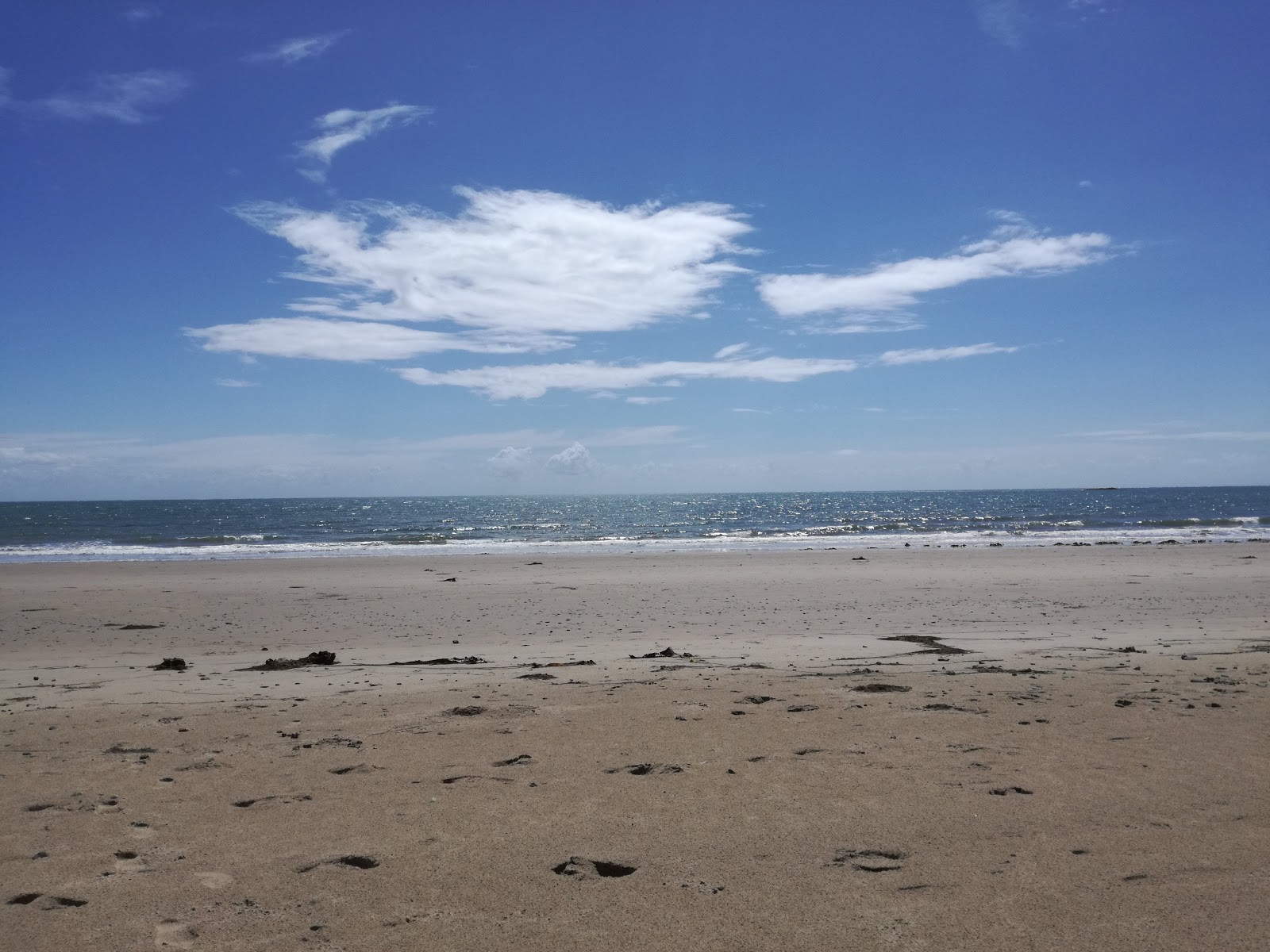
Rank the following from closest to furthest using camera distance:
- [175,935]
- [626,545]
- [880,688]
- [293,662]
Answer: [175,935] → [880,688] → [293,662] → [626,545]

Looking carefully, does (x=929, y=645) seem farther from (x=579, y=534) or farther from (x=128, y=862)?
(x=579, y=534)

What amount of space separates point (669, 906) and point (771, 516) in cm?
7632

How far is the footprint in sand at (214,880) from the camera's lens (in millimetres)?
3723

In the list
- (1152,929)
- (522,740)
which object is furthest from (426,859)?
(1152,929)

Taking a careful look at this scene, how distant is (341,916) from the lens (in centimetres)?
346

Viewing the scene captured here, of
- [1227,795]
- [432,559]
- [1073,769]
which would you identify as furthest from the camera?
[432,559]

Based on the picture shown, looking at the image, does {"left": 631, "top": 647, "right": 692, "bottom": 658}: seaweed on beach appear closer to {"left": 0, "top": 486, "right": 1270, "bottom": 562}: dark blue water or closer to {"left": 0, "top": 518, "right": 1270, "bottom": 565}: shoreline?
{"left": 0, "top": 518, "right": 1270, "bottom": 565}: shoreline

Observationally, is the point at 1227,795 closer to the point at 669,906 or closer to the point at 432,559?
the point at 669,906

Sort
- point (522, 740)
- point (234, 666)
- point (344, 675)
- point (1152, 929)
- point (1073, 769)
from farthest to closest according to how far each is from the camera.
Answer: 1. point (234, 666)
2. point (344, 675)
3. point (522, 740)
4. point (1073, 769)
5. point (1152, 929)

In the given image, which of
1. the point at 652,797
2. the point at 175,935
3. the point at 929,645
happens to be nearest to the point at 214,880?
the point at 175,935

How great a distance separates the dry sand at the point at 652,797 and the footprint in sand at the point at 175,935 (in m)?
0.03

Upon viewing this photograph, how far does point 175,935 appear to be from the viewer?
3.32 m

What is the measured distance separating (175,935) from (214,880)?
468mm

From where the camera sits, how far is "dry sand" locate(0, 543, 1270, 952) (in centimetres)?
339
